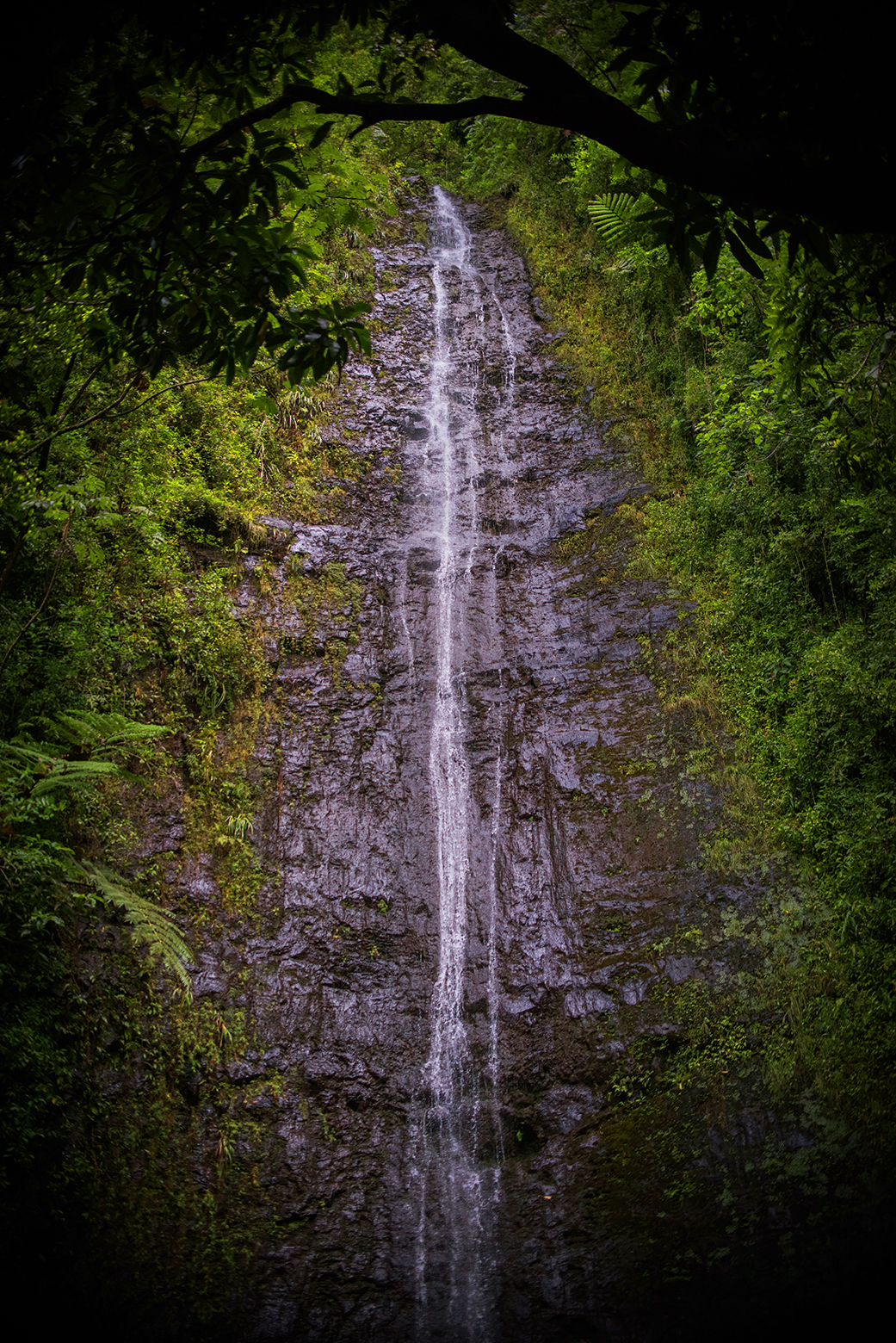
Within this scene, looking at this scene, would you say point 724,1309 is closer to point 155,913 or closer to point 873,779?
point 873,779

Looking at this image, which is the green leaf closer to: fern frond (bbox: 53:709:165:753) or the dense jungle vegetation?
the dense jungle vegetation

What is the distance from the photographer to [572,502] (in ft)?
37.9

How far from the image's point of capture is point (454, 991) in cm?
769

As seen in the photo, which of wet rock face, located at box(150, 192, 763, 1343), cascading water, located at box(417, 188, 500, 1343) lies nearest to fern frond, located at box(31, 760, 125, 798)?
wet rock face, located at box(150, 192, 763, 1343)

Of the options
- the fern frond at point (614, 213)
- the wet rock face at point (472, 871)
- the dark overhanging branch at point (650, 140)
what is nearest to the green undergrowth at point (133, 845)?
the wet rock face at point (472, 871)

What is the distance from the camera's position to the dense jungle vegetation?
319 centimetres

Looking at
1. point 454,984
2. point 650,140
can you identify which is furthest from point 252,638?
point 650,140

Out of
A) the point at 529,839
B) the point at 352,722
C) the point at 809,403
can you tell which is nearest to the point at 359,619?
the point at 352,722

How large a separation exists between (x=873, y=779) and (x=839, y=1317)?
385cm

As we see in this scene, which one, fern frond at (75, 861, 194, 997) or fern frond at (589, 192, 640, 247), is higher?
fern frond at (589, 192, 640, 247)

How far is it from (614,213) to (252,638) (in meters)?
7.57

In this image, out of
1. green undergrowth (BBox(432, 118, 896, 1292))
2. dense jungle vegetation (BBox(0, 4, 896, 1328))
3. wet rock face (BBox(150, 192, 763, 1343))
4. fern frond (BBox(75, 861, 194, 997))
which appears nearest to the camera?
dense jungle vegetation (BBox(0, 4, 896, 1328))

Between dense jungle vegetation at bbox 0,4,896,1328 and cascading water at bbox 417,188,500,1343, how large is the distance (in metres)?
1.32

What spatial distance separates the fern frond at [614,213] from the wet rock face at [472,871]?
272 centimetres
